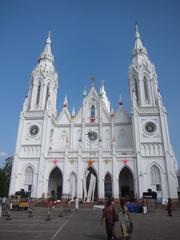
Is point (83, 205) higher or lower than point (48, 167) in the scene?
lower

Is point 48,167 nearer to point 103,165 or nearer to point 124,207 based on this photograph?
point 103,165

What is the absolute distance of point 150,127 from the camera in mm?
39438

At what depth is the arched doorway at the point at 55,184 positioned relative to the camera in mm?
40269

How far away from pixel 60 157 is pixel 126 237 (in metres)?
32.8

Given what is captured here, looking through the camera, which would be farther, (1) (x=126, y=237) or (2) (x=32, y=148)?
(2) (x=32, y=148)

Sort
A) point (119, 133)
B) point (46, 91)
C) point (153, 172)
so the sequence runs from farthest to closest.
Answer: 1. point (46, 91)
2. point (119, 133)
3. point (153, 172)

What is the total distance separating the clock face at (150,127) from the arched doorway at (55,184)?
1880 cm

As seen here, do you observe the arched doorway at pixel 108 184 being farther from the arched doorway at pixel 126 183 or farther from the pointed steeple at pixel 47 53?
the pointed steeple at pixel 47 53

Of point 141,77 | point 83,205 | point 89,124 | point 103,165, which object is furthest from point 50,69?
point 83,205

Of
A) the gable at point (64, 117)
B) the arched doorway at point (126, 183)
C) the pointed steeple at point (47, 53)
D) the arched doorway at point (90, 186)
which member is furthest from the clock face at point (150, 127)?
the pointed steeple at point (47, 53)

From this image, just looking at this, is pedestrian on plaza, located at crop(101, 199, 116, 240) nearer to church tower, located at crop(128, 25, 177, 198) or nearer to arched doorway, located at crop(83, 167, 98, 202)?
arched doorway, located at crop(83, 167, 98, 202)

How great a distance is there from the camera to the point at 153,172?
3622 cm

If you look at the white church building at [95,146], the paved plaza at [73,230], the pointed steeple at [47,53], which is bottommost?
the paved plaza at [73,230]

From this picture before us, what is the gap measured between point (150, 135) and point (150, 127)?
1.65 metres
